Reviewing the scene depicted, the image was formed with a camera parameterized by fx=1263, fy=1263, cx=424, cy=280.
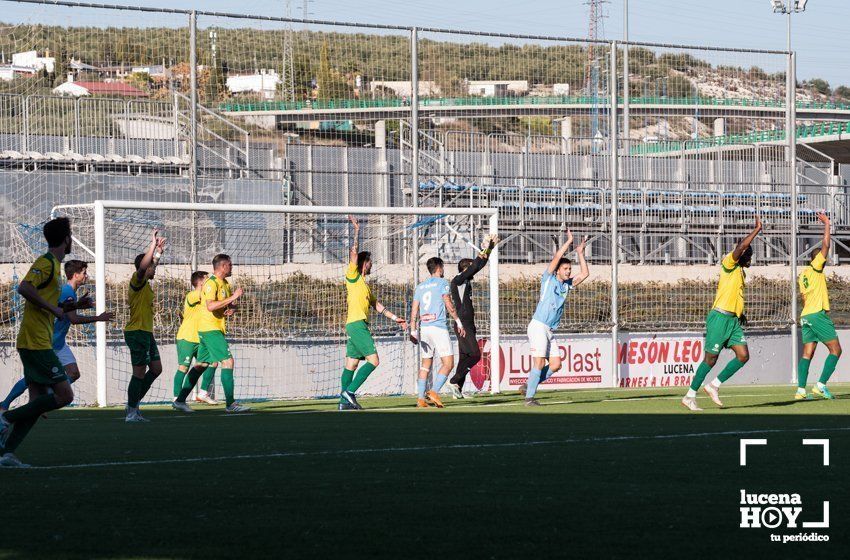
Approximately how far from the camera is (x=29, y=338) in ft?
31.4

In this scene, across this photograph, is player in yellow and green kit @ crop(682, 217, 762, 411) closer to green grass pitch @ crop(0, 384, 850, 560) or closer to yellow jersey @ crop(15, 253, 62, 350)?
green grass pitch @ crop(0, 384, 850, 560)

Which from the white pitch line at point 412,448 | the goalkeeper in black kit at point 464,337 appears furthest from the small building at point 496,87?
the white pitch line at point 412,448

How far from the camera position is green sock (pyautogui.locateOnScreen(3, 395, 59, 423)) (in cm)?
922

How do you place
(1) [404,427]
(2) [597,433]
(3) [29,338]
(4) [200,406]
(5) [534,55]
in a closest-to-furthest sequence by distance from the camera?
(3) [29,338] < (2) [597,433] < (1) [404,427] < (4) [200,406] < (5) [534,55]

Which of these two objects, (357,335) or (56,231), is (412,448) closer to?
(56,231)

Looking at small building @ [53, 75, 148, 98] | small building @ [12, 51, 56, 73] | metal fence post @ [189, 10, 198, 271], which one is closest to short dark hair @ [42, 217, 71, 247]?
metal fence post @ [189, 10, 198, 271]

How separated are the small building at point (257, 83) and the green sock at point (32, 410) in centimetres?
1100

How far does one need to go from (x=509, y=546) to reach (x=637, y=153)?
24915 millimetres

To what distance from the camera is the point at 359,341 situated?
16250 mm

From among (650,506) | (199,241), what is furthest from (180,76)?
(650,506)

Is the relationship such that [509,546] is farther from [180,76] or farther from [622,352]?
[622,352]

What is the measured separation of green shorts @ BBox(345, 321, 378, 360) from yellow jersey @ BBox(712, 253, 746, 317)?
14.3ft

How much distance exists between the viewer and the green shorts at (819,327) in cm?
1684

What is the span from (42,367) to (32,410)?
0.42m
